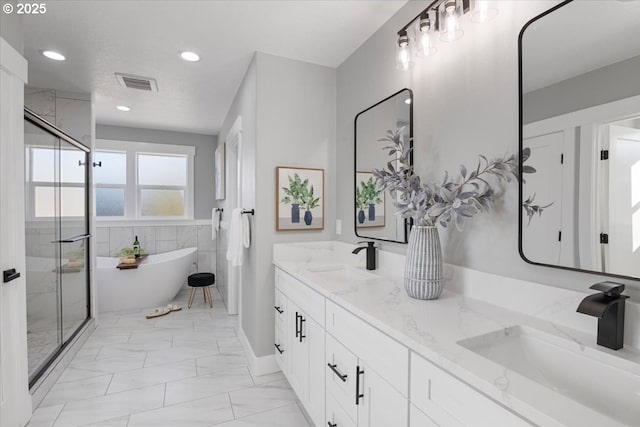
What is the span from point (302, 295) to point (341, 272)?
381 mm

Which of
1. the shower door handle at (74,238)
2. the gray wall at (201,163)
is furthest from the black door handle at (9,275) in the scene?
the gray wall at (201,163)

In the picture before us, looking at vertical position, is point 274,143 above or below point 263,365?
above

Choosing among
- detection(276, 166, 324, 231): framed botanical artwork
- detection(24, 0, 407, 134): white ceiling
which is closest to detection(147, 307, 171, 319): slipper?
detection(276, 166, 324, 231): framed botanical artwork

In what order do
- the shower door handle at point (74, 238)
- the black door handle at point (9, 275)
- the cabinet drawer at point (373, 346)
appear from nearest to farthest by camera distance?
1. the cabinet drawer at point (373, 346)
2. the black door handle at point (9, 275)
3. the shower door handle at point (74, 238)

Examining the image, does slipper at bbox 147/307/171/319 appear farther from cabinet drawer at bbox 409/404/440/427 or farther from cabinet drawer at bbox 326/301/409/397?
cabinet drawer at bbox 409/404/440/427

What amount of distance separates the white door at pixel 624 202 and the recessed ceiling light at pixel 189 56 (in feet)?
8.57

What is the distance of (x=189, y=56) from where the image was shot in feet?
8.08

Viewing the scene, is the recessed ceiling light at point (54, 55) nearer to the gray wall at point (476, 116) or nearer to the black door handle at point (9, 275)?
the black door handle at point (9, 275)

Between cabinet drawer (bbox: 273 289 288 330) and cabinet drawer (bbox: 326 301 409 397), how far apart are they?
0.72 metres

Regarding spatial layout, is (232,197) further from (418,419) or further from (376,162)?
(418,419)

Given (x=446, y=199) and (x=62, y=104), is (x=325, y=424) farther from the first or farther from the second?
(x=62, y=104)

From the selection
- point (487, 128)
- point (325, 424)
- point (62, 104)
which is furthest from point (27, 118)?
point (487, 128)

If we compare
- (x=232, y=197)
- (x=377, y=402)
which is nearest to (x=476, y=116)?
(x=377, y=402)

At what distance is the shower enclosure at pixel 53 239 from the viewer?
2234mm
